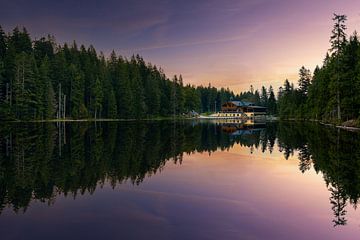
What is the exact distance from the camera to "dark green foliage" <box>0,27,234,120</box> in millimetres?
87250

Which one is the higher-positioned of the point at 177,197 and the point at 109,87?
the point at 109,87

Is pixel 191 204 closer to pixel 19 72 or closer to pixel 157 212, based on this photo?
pixel 157 212

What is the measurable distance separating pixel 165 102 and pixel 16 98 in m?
72.0

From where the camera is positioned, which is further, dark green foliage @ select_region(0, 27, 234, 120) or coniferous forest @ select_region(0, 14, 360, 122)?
dark green foliage @ select_region(0, 27, 234, 120)

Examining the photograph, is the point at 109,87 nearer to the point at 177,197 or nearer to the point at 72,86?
the point at 72,86

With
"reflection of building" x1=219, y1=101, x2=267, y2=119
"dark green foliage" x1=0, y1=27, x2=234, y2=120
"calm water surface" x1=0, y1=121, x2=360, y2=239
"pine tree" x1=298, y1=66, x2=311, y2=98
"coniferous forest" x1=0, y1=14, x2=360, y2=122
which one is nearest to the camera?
"calm water surface" x1=0, y1=121, x2=360, y2=239

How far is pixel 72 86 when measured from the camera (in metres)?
107

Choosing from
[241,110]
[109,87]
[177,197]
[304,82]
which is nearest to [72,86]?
[109,87]

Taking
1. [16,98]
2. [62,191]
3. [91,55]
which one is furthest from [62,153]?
[91,55]

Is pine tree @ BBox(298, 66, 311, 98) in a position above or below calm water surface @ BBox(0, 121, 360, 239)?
above

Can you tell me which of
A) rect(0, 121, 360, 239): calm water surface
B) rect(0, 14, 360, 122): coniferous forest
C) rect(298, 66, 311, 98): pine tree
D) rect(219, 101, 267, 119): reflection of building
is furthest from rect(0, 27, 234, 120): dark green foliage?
rect(0, 121, 360, 239): calm water surface

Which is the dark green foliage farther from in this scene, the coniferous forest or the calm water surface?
the calm water surface

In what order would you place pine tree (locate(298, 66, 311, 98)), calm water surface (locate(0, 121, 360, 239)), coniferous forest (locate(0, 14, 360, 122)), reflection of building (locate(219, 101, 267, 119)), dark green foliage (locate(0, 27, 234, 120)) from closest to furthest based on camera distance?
calm water surface (locate(0, 121, 360, 239)) → coniferous forest (locate(0, 14, 360, 122)) → dark green foliage (locate(0, 27, 234, 120)) → pine tree (locate(298, 66, 311, 98)) → reflection of building (locate(219, 101, 267, 119))

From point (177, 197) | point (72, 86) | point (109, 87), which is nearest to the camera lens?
point (177, 197)
